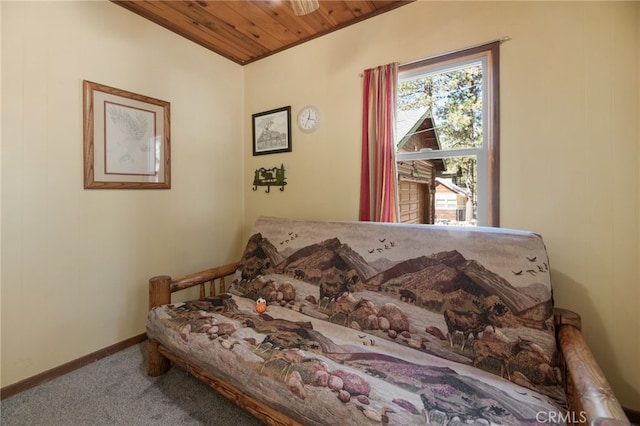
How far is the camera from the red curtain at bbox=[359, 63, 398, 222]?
2059 millimetres

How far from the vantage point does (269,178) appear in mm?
2834

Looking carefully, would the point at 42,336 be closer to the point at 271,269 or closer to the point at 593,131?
the point at 271,269

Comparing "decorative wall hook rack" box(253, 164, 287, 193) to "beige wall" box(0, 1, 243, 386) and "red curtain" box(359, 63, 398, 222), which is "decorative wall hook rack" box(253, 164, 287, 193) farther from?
"red curtain" box(359, 63, 398, 222)

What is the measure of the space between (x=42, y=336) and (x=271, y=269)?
1.54 meters

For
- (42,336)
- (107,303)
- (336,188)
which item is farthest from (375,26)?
(42,336)

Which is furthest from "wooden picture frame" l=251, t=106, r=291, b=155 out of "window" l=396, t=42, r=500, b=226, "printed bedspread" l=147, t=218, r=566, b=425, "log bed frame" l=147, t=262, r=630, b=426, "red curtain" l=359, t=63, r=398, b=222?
"log bed frame" l=147, t=262, r=630, b=426

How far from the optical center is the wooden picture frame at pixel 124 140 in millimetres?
1959

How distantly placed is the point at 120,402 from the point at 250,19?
2.89 metres

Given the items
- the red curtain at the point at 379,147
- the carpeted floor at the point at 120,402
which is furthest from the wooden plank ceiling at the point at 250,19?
the carpeted floor at the point at 120,402

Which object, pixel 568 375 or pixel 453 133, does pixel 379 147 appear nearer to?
pixel 453 133

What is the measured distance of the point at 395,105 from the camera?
6.75 ft

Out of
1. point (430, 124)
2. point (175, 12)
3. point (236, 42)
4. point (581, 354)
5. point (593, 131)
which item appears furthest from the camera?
point (236, 42)

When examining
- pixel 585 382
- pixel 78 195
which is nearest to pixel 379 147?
pixel 585 382

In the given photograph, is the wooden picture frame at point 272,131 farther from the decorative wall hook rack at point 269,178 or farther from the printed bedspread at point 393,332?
the printed bedspread at point 393,332
